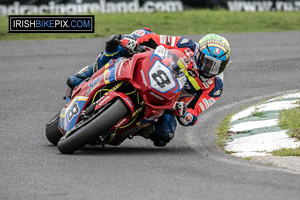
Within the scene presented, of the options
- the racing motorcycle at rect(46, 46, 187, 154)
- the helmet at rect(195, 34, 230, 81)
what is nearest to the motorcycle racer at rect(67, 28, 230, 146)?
the helmet at rect(195, 34, 230, 81)

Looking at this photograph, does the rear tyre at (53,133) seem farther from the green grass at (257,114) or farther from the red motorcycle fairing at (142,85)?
the green grass at (257,114)

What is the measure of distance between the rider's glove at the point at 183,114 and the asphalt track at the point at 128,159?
31 cm

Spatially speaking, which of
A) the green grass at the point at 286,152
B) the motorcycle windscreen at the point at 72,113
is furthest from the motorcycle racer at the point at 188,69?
the green grass at the point at 286,152

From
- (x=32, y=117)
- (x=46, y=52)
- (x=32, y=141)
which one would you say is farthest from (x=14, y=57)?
(x=32, y=141)

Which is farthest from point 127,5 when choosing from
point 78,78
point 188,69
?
point 188,69

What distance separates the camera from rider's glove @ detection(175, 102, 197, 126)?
25.4 ft

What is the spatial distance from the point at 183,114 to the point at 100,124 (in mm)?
1169

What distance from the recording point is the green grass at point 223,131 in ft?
27.3

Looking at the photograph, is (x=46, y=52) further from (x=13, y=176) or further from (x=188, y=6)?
(x=13, y=176)

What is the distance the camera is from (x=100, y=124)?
7043mm

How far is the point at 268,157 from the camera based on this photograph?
7.17 m

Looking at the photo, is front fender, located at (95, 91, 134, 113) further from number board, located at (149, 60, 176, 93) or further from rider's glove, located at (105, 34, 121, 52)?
rider's glove, located at (105, 34, 121, 52)

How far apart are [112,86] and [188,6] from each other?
12.6 metres

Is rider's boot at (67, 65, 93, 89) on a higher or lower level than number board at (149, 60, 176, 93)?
lower
